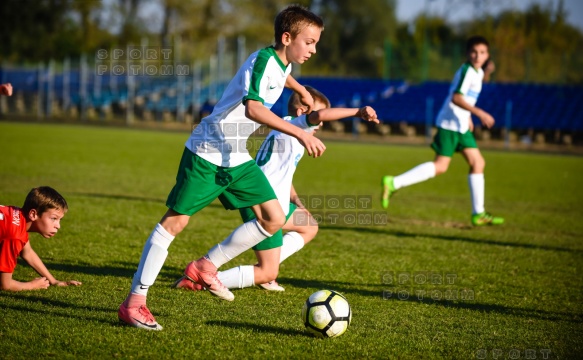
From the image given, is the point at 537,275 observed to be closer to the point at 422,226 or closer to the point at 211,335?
the point at 422,226

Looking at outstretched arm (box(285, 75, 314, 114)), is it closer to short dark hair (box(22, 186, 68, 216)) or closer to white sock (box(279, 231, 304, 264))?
white sock (box(279, 231, 304, 264))

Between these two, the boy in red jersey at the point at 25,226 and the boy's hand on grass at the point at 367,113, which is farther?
the boy in red jersey at the point at 25,226

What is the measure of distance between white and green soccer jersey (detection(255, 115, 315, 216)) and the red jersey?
1786 mm

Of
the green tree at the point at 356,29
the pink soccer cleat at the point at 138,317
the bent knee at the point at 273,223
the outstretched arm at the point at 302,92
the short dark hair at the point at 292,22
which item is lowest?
the pink soccer cleat at the point at 138,317

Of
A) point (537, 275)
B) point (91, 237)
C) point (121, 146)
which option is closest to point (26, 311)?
point (91, 237)

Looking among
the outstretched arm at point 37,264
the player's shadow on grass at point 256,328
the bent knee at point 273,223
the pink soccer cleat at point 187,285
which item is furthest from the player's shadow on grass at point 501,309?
the outstretched arm at point 37,264

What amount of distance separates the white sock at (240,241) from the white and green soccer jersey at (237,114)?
57cm

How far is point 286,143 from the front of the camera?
5535 mm

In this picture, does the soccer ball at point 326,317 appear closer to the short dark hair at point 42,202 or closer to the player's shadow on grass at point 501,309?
the player's shadow on grass at point 501,309

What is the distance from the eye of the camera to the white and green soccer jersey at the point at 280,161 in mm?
5438

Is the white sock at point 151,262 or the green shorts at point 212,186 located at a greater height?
the green shorts at point 212,186

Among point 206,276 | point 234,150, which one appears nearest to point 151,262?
point 206,276

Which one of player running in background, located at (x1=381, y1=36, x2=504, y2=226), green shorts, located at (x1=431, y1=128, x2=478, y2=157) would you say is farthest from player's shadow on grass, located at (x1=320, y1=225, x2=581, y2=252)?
green shorts, located at (x1=431, y1=128, x2=478, y2=157)

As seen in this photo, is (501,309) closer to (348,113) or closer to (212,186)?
(348,113)
